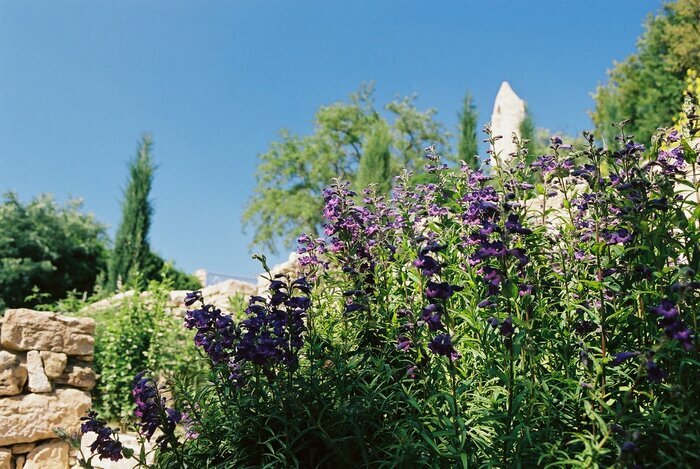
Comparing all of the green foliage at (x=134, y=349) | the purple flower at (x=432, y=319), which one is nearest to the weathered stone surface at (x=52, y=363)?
the green foliage at (x=134, y=349)

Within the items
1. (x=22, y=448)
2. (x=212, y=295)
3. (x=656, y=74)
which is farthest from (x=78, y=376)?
(x=656, y=74)

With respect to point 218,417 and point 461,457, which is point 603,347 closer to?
point 461,457

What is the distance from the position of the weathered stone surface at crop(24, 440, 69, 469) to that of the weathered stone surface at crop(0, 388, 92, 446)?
0.12 m

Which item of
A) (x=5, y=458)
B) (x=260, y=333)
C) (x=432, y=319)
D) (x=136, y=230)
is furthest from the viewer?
(x=136, y=230)

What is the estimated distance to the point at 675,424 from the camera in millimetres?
2533

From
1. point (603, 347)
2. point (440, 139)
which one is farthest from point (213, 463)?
point (440, 139)

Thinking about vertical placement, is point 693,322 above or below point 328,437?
above

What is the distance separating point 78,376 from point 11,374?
29.2 inches

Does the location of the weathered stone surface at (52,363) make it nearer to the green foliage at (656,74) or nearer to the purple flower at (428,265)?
the purple flower at (428,265)

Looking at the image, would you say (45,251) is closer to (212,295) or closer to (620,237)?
(212,295)

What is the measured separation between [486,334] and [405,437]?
69 cm

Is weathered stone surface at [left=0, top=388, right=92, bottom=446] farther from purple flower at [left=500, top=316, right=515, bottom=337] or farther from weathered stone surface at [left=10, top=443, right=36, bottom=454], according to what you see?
purple flower at [left=500, top=316, right=515, bottom=337]

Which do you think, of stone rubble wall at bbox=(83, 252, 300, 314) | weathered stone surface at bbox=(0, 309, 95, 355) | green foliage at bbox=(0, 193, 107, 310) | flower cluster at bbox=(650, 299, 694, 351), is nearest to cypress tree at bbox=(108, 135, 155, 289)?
green foliage at bbox=(0, 193, 107, 310)

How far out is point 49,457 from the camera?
6223 mm
